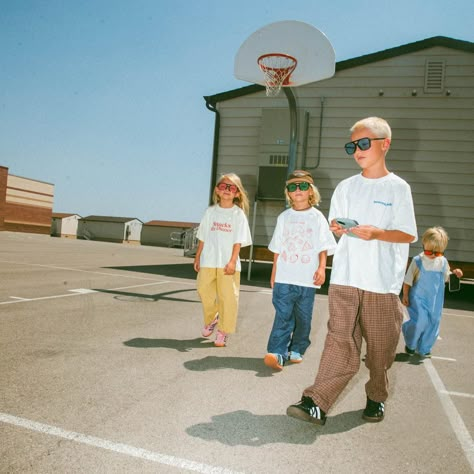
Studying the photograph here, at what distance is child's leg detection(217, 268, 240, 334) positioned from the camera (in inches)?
167

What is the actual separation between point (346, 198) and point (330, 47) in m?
6.25

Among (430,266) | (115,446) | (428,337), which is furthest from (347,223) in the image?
(428,337)

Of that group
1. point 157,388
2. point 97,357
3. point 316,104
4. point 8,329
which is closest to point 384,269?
point 157,388

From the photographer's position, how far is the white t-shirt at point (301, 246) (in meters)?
3.66

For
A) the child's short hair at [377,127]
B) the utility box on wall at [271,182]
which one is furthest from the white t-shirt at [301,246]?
the utility box on wall at [271,182]

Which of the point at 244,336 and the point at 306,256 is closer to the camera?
the point at 306,256

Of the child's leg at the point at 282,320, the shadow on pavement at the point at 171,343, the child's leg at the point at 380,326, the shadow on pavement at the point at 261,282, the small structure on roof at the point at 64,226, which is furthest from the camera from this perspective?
the small structure on roof at the point at 64,226

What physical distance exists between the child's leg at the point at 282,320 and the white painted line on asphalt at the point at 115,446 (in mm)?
1724

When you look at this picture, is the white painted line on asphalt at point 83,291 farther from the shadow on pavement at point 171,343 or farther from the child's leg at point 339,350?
the child's leg at point 339,350

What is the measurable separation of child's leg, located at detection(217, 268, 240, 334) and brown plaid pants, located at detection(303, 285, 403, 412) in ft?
5.72

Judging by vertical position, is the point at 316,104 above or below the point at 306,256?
above

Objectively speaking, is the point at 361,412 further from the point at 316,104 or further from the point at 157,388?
the point at 316,104

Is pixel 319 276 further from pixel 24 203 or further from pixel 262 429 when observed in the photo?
pixel 24 203

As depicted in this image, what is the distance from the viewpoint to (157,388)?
2.90 metres
